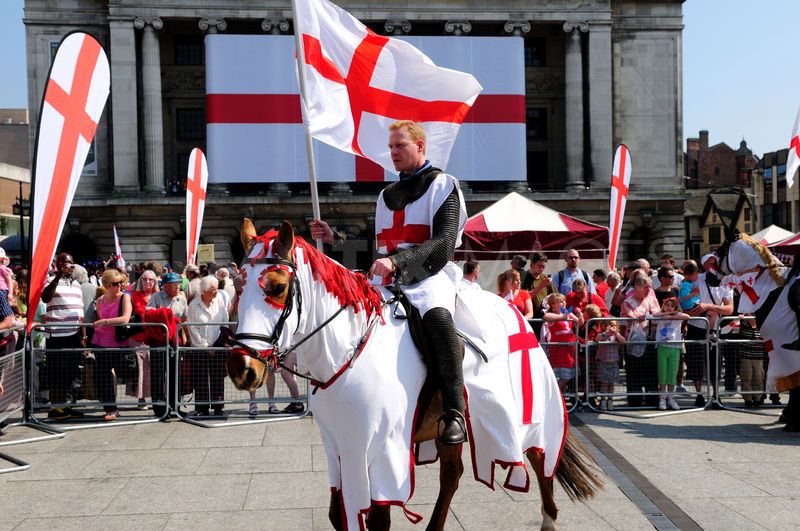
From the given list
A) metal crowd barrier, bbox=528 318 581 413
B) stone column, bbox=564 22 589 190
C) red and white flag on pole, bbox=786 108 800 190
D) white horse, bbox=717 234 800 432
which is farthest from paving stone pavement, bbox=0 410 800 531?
stone column, bbox=564 22 589 190

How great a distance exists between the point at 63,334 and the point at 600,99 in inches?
1538

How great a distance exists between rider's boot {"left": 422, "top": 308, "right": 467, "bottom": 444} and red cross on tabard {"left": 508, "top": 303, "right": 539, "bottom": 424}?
706 mm

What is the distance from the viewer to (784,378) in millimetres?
9648

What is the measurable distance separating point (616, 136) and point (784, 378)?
1524 inches

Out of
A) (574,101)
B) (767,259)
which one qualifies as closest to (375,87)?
(767,259)

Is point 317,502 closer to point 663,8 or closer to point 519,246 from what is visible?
point 519,246

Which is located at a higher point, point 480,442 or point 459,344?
point 459,344

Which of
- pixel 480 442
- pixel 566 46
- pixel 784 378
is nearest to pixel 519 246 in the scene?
pixel 784 378

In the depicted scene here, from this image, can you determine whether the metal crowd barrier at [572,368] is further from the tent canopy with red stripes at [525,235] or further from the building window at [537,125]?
the building window at [537,125]

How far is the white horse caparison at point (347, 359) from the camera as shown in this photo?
3908 millimetres

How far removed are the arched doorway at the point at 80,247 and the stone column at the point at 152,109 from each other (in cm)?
433

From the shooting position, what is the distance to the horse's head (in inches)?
144

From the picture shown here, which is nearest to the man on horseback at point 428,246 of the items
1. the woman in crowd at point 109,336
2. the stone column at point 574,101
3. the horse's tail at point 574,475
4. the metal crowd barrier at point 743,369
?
the horse's tail at point 574,475

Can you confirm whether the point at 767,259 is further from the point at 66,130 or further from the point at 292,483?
the point at 66,130
